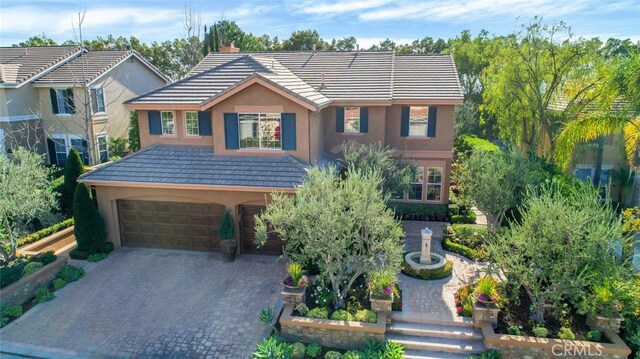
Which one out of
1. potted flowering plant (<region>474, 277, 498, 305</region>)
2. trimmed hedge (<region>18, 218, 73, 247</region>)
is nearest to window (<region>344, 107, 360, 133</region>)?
potted flowering plant (<region>474, 277, 498, 305</region>)

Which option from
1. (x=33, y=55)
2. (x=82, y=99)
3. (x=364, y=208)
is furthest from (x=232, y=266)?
(x=33, y=55)

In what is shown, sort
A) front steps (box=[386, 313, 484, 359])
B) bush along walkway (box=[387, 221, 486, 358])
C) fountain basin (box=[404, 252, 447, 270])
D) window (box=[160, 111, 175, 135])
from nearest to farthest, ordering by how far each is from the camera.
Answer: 1. front steps (box=[386, 313, 484, 359])
2. bush along walkway (box=[387, 221, 486, 358])
3. fountain basin (box=[404, 252, 447, 270])
4. window (box=[160, 111, 175, 135])

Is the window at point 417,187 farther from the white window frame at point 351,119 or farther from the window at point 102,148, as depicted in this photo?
the window at point 102,148

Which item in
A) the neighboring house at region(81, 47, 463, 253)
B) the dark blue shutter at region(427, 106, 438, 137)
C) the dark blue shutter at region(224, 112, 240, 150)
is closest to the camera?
the neighboring house at region(81, 47, 463, 253)

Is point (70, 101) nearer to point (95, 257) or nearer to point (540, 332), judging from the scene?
point (95, 257)

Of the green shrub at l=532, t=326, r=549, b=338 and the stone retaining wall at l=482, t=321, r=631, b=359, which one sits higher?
the green shrub at l=532, t=326, r=549, b=338

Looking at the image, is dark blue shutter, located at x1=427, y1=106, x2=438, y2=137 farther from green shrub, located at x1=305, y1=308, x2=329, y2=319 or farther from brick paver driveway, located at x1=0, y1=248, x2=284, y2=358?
green shrub, located at x1=305, y1=308, x2=329, y2=319

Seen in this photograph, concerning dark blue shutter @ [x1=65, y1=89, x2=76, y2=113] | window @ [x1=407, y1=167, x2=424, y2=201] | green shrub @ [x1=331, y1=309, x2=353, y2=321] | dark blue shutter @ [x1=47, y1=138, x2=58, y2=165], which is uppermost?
dark blue shutter @ [x1=65, y1=89, x2=76, y2=113]
